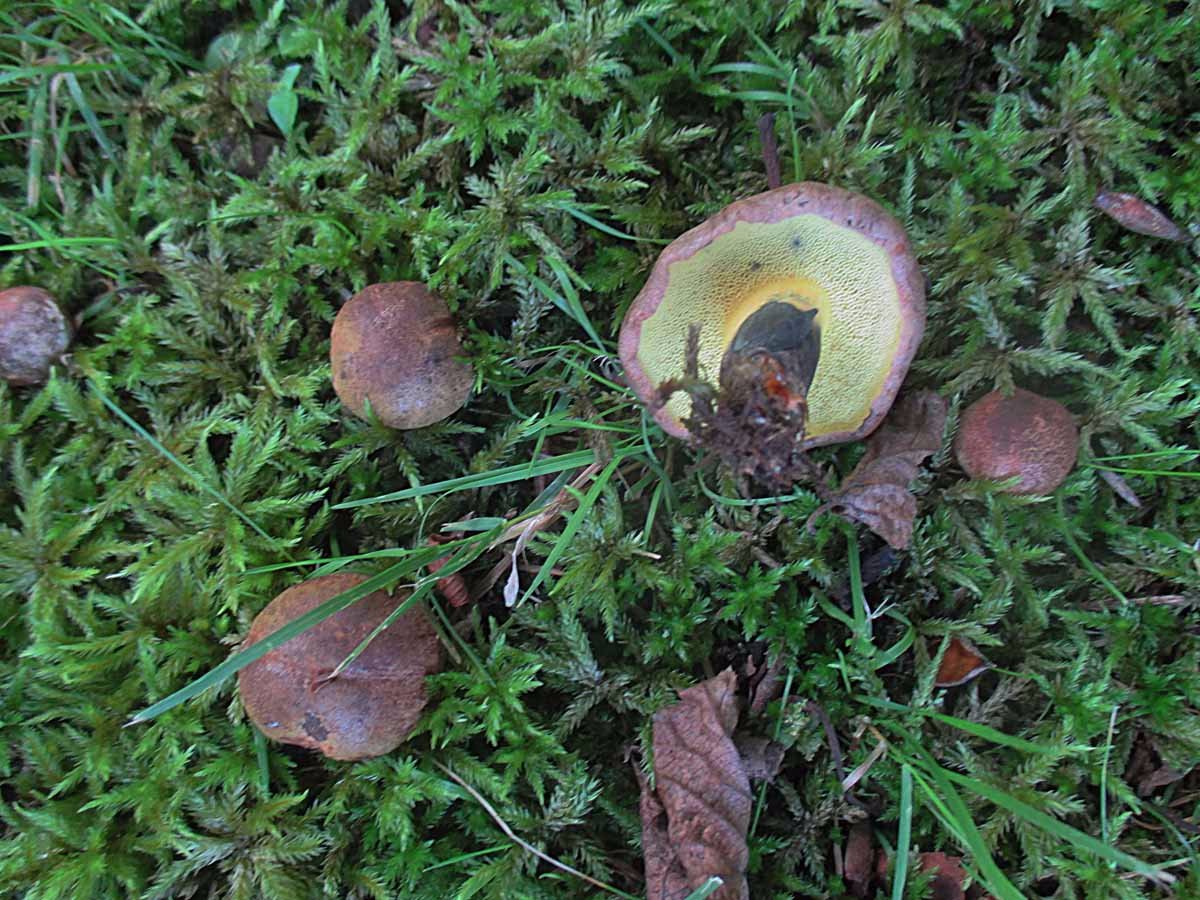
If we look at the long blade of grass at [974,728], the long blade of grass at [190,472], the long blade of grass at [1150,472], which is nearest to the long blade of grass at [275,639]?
the long blade of grass at [190,472]

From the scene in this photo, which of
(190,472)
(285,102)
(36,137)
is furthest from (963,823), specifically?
(36,137)

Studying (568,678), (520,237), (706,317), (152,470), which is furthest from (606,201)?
(152,470)

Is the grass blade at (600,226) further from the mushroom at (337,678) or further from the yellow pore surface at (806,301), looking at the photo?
the mushroom at (337,678)

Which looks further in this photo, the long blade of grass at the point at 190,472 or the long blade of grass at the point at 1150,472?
the long blade of grass at the point at 190,472

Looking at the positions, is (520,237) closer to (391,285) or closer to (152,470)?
(391,285)

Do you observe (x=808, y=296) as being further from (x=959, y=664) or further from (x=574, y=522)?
(x=959, y=664)

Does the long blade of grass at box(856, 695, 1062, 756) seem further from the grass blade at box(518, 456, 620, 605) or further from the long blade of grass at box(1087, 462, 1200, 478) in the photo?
the grass blade at box(518, 456, 620, 605)
